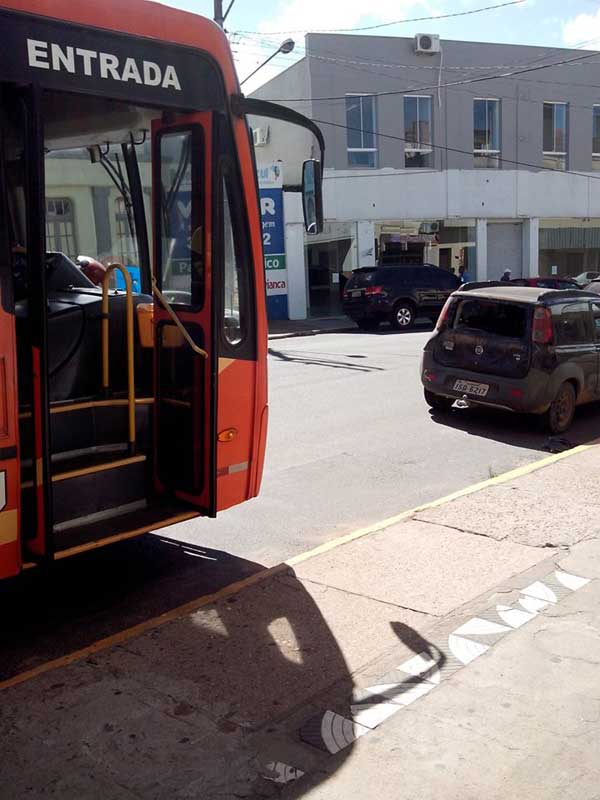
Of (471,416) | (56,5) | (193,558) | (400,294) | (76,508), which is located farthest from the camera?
(400,294)

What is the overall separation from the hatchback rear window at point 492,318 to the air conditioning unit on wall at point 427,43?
2157cm

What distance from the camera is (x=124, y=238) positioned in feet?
19.9

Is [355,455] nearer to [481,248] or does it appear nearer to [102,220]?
[102,220]

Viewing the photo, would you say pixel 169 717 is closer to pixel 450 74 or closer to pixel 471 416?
pixel 471 416

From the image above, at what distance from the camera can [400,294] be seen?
77.4 feet

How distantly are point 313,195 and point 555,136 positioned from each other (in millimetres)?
30015

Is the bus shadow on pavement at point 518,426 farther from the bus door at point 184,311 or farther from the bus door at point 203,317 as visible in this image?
the bus door at point 184,311

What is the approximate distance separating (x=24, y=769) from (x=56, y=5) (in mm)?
3591

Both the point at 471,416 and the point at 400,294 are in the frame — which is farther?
the point at 400,294

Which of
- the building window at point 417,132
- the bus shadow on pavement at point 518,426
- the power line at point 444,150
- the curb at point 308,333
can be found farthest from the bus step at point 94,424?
the building window at point 417,132

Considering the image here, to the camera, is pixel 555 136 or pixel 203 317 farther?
pixel 555 136

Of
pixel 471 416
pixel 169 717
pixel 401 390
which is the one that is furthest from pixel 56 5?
pixel 401 390

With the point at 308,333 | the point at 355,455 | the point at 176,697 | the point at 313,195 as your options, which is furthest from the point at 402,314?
the point at 176,697

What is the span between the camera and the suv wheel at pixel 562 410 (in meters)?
9.91
